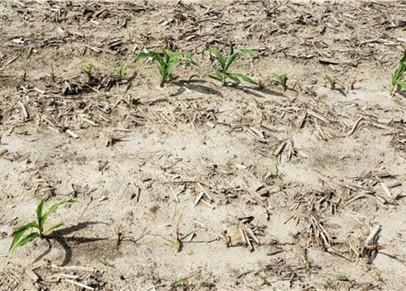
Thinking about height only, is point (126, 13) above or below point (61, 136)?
above

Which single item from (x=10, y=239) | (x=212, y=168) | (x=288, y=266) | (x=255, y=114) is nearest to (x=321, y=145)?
(x=255, y=114)

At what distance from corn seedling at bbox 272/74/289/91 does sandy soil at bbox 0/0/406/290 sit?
60 mm

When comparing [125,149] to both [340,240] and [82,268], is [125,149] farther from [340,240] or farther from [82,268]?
[340,240]

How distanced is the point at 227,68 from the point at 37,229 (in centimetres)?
180

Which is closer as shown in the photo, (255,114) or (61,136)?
(61,136)

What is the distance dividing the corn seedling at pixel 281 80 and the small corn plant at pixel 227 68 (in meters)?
0.17

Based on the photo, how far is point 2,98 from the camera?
12.3 ft

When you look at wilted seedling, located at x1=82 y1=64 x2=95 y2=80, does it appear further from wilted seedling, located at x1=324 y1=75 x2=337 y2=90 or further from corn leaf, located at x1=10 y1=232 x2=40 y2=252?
wilted seedling, located at x1=324 y1=75 x2=337 y2=90

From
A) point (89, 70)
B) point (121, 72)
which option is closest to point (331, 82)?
point (121, 72)

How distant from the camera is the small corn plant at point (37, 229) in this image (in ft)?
9.17

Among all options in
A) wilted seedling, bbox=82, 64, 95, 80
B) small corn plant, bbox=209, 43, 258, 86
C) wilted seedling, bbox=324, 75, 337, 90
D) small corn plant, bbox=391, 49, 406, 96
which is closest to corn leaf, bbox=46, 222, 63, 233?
wilted seedling, bbox=82, 64, 95, 80

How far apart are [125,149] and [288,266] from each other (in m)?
1.27

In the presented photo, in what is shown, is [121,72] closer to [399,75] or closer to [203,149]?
[203,149]

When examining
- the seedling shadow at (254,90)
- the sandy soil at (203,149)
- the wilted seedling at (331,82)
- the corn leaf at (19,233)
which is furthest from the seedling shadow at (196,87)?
the corn leaf at (19,233)
